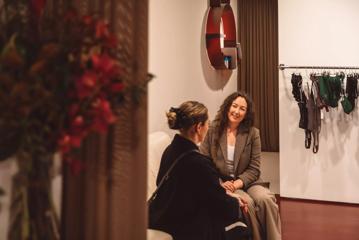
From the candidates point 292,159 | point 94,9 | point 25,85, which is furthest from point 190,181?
point 292,159

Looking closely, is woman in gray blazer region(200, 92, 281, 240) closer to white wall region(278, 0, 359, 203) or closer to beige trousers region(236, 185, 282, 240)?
beige trousers region(236, 185, 282, 240)

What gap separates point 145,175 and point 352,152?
4076 millimetres

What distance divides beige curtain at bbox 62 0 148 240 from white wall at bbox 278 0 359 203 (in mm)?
4001

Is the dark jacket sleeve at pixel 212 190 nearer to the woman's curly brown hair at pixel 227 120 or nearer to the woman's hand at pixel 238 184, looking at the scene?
the woman's hand at pixel 238 184

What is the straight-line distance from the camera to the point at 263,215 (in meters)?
2.93

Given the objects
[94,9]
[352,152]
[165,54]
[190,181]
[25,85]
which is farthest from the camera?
[352,152]

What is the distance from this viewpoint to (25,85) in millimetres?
869

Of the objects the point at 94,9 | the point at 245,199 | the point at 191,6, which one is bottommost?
the point at 245,199

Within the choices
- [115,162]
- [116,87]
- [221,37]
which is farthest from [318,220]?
[116,87]

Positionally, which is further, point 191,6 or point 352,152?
point 352,152

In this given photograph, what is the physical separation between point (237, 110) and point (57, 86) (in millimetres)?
2434

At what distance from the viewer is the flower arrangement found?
88 centimetres

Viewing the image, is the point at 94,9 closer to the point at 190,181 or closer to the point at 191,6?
the point at 190,181

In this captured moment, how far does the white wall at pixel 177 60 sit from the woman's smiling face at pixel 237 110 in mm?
568
